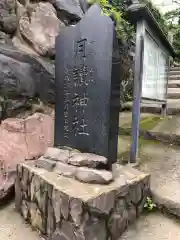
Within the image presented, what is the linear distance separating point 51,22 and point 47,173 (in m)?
2.59

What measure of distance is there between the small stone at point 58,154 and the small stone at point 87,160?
85 mm

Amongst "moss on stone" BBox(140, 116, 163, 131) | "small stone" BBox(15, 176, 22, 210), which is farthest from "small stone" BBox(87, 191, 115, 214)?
"moss on stone" BBox(140, 116, 163, 131)

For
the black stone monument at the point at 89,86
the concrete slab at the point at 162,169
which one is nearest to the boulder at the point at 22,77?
the black stone monument at the point at 89,86

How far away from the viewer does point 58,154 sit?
2025 millimetres

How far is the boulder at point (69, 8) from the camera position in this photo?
149 inches

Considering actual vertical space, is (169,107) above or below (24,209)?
above

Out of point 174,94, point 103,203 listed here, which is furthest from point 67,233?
point 174,94

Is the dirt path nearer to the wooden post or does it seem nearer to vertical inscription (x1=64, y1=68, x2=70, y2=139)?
vertical inscription (x1=64, y1=68, x2=70, y2=139)

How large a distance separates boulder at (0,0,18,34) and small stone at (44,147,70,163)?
2017mm

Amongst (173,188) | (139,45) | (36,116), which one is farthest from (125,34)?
(173,188)

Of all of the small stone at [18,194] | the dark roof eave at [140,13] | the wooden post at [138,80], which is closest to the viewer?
the small stone at [18,194]

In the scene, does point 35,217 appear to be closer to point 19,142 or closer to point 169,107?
point 19,142

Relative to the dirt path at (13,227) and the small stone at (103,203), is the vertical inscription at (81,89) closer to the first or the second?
the small stone at (103,203)

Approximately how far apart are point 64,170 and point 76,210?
1.51ft
